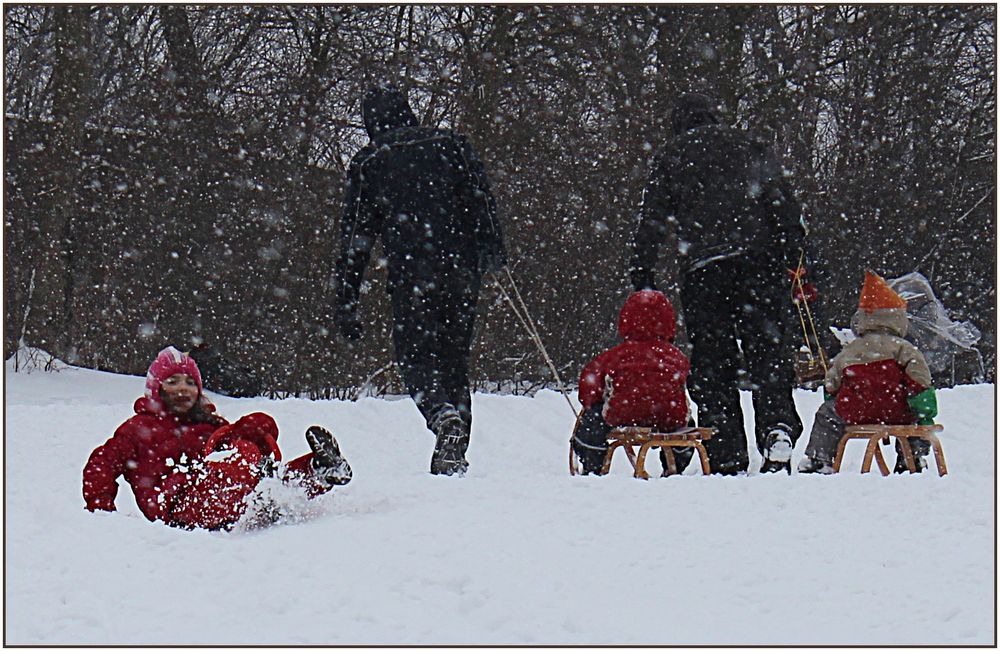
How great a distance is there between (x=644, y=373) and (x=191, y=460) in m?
2.45

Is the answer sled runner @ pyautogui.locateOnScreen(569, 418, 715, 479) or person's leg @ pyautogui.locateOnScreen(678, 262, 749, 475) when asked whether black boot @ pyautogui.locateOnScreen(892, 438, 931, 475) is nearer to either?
person's leg @ pyautogui.locateOnScreen(678, 262, 749, 475)

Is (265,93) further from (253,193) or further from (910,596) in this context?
(910,596)

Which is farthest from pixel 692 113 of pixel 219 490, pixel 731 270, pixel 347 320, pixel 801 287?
pixel 219 490

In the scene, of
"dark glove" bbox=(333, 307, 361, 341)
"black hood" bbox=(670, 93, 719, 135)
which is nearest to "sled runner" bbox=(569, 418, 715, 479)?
"dark glove" bbox=(333, 307, 361, 341)

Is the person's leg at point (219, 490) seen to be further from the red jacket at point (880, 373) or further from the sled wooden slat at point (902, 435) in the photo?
the red jacket at point (880, 373)

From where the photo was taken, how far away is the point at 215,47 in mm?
15039

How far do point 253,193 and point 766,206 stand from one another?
8.29m

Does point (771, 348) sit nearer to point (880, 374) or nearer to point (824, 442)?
point (880, 374)

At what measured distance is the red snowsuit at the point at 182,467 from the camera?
4648mm

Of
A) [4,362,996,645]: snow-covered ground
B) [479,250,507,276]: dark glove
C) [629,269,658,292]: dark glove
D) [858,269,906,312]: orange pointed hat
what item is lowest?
[4,362,996,645]: snow-covered ground

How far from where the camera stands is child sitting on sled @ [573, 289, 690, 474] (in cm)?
641

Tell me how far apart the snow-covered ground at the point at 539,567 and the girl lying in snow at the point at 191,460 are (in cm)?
16

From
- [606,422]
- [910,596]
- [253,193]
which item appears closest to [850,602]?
[910,596]

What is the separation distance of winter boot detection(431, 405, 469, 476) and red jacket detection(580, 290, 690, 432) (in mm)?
817
